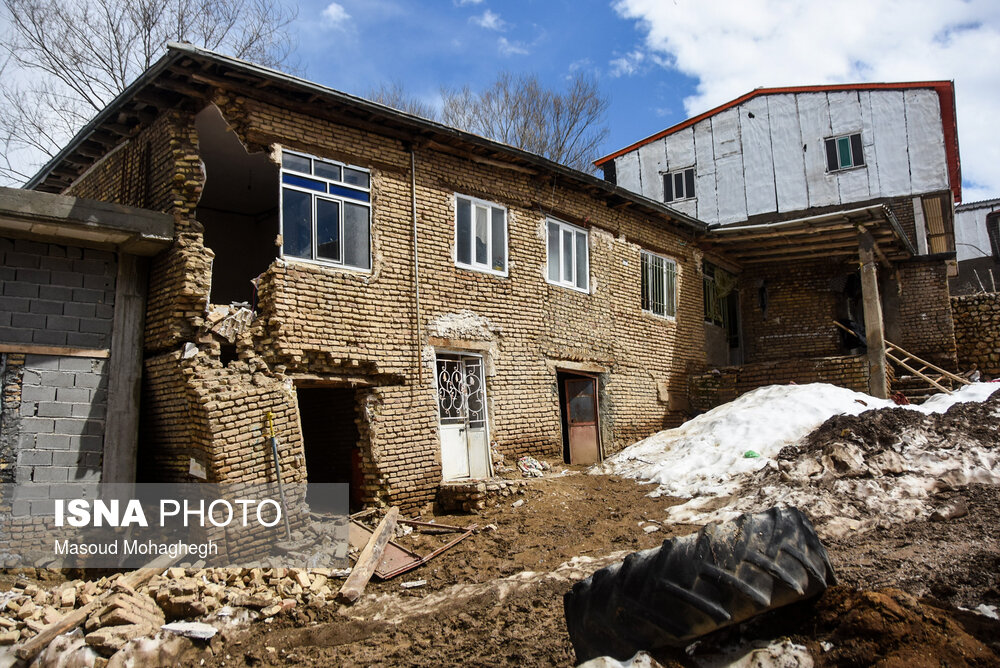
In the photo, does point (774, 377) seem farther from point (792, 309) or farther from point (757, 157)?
point (757, 157)

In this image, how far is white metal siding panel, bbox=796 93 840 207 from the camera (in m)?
18.5

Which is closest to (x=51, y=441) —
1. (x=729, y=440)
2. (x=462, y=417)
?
(x=462, y=417)

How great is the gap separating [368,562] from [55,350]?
444 centimetres

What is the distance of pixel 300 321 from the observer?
27.6 ft

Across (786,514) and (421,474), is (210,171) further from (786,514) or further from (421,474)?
(786,514)

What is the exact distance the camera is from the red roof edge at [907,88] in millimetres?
17453

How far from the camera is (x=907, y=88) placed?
17656 millimetres

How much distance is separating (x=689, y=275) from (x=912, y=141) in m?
7.69

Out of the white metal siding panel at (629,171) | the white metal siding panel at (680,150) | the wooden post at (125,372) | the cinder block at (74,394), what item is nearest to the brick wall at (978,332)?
the white metal siding panel at (680,150)

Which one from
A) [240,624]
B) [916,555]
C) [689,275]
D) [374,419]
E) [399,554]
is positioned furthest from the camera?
[689,275]

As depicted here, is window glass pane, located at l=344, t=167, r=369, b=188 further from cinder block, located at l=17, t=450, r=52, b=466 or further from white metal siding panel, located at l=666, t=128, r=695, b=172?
white metal siding panel, located at l=666, t=128, r=695, b=172

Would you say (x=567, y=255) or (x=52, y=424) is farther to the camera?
(x=567, y=255)

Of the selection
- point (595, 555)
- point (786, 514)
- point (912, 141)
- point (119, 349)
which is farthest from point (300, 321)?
point (912, 141)

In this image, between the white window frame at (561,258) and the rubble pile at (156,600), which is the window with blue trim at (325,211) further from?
the rubble pile at (156,600)
